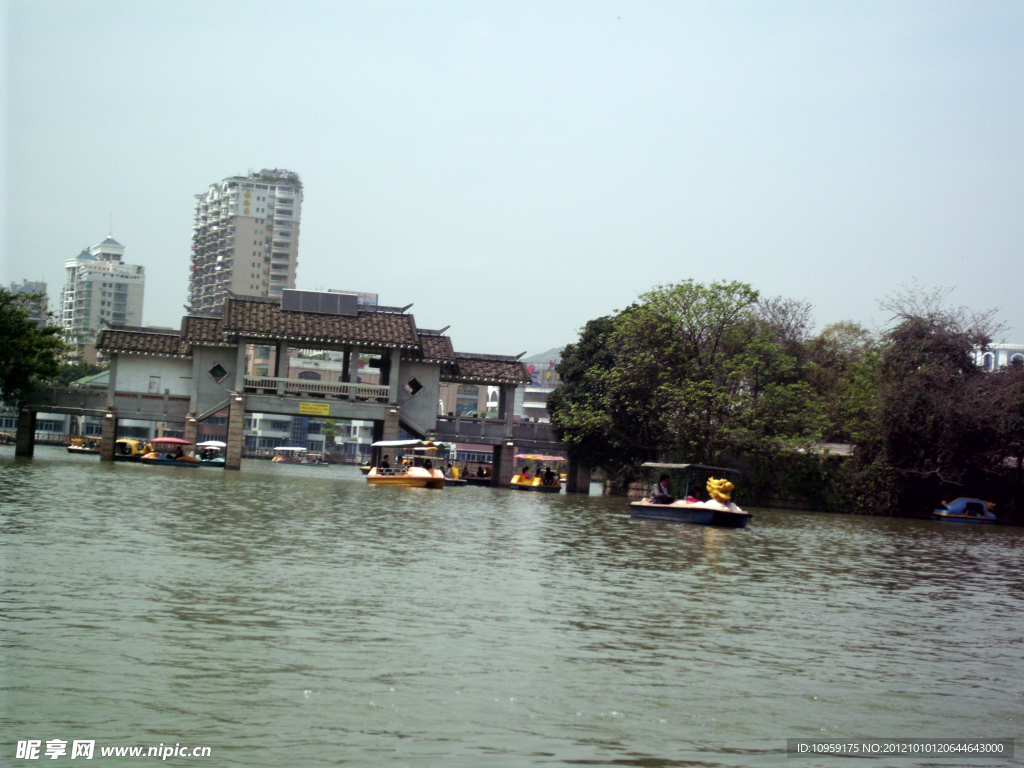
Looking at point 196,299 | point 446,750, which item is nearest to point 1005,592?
point 446,750

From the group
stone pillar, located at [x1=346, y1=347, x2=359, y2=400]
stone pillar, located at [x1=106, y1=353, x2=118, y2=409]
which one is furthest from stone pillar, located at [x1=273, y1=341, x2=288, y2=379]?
stone pillar, located at [x1=106, y1=353, x2=118, y2=409]

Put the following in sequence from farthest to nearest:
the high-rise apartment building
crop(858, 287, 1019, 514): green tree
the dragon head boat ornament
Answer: the high-rise apartment building < crop(858, 287, 1019, 514): green tree < the dragon head boat ornament

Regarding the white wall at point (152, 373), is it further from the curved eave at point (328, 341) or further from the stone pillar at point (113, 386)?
the curved eave at point (328, 341)

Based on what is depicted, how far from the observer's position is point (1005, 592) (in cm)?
1611

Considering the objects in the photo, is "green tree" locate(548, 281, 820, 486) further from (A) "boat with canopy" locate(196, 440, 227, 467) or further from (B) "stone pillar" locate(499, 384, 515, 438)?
(A) "boat with canopy" locate(196, 440, 227, 467)

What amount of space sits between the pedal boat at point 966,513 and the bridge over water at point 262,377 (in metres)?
19.1

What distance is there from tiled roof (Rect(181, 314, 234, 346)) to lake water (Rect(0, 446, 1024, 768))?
2499 cm

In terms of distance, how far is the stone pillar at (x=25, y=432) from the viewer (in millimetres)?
46562

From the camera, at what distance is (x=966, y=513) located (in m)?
39.5

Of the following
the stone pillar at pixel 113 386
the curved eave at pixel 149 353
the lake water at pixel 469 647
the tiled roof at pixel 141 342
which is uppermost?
the tiled roof at pixel 141 342

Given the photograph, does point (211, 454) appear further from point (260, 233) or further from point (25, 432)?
point (260, 233)

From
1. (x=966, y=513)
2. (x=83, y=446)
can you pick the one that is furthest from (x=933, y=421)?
(x=83, y=446)

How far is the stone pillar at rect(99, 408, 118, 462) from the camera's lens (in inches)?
1759

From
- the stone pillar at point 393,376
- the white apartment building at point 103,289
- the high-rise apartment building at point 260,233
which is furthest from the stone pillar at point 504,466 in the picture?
the white apartment building at point 103,289
